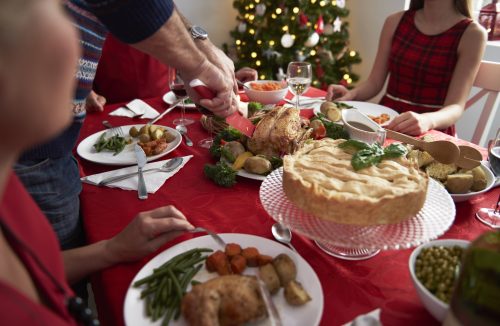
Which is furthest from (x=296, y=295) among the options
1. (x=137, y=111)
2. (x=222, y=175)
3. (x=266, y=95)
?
(x=137, y=111)

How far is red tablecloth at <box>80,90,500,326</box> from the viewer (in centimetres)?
86

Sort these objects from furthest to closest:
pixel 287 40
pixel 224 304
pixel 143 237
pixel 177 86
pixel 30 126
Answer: pixel 287 40 → pixel 177 86 → pixel 143 237 → pixel 224 304 → pixel 30 126

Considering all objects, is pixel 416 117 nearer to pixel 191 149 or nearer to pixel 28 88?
pixel 191 149

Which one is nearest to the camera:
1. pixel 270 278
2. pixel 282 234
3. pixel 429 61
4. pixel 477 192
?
pixel 270 278

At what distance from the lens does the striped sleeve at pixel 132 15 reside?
1.09 metres

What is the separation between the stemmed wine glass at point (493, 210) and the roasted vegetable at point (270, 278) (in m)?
0.76

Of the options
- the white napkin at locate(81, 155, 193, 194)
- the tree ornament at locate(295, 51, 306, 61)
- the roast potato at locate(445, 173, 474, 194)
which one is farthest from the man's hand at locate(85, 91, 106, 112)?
the tree ornament at locate(295, 51, 306, 61)

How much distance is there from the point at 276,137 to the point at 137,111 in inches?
41.1

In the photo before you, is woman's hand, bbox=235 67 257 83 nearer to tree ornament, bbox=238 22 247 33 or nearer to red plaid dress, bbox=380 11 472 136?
red plaid dress, bbox=380 11 472 136

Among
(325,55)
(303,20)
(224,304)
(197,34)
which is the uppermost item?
(197,34)

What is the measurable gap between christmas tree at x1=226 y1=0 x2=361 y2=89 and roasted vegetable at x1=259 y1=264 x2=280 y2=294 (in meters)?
3.51

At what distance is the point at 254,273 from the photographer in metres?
0.91

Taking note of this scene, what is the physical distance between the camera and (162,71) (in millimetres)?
3070

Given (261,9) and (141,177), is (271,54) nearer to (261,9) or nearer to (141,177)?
(261,9)
